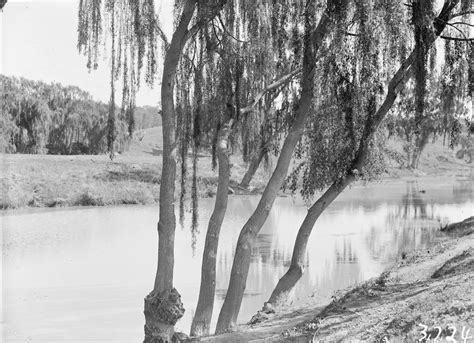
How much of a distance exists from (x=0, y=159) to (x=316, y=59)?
2245 cm

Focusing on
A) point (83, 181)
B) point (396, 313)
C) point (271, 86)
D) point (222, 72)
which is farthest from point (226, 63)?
point (83, 181)

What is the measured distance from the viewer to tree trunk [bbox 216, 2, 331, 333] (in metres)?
5.98

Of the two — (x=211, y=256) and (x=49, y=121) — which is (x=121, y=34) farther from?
(x=49, y=121)

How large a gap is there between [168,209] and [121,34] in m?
1.70

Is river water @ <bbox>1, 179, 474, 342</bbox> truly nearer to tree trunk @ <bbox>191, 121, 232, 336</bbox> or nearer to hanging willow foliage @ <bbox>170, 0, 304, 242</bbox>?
tree trunk @ <bbox>191, 121, 232, 336</bbox>

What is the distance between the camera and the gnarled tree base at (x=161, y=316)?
522 centimetres

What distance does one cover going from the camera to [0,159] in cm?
2580

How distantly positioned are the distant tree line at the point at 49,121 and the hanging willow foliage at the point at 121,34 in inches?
1107

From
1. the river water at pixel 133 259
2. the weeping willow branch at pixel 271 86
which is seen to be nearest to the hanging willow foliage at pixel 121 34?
the weeping willow branch at pixel 271 86

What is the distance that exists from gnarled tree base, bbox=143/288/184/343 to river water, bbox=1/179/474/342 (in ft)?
6.82

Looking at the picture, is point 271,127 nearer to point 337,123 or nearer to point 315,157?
point 315,157

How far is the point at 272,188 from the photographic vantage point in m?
6.07

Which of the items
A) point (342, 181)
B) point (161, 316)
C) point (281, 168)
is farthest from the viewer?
point (342, 181)

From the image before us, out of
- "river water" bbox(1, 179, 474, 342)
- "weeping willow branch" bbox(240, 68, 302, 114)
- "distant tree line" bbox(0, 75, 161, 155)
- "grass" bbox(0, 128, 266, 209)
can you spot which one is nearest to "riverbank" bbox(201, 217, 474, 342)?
"river water" bbox(1, 179, 474, 342)
